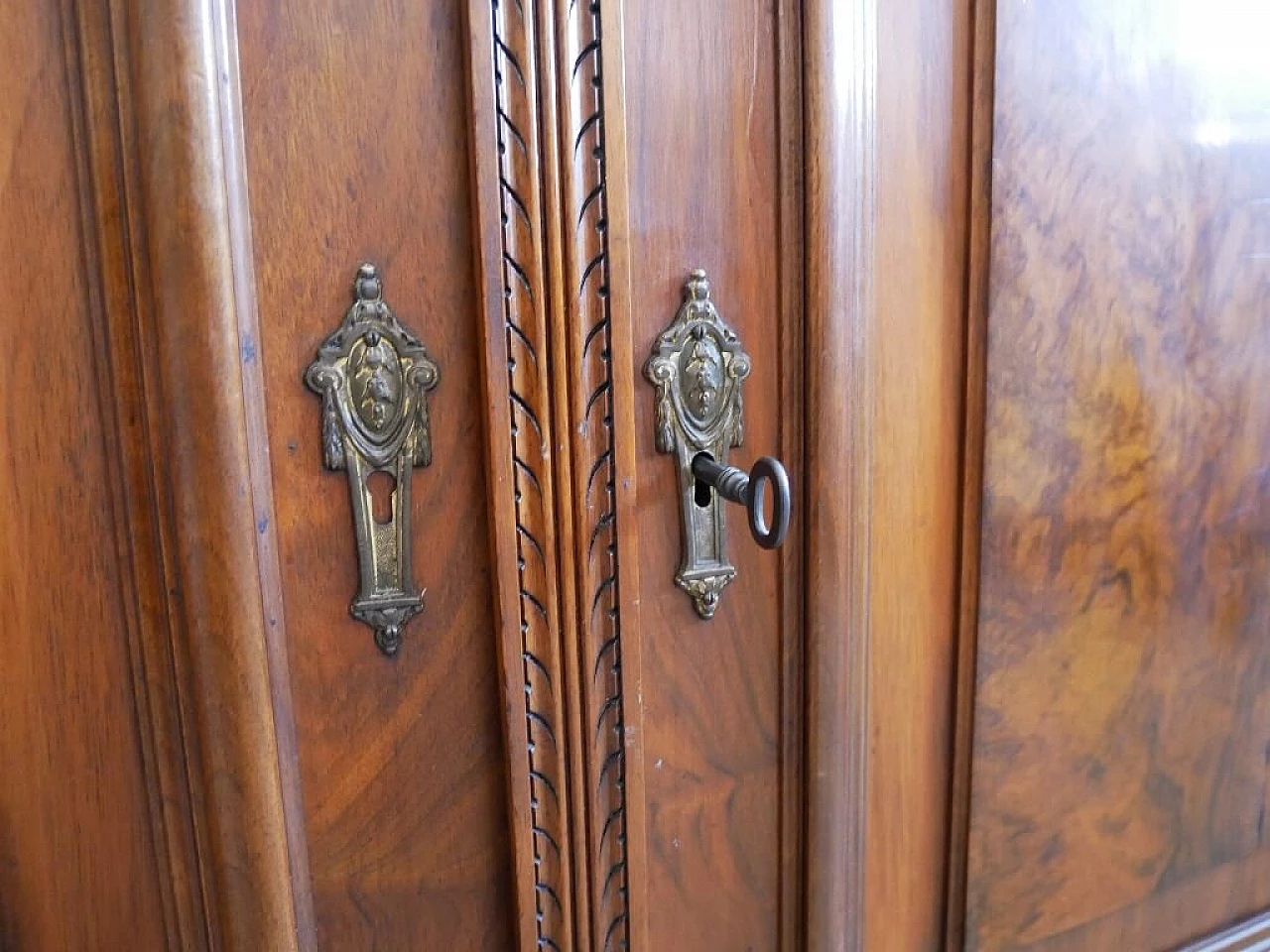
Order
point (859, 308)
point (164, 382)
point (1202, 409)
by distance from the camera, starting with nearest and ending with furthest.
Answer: point (164, 382)
point (859, 308)
point (1202, 409)

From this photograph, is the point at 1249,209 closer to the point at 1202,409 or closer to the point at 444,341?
the point at 1202,409

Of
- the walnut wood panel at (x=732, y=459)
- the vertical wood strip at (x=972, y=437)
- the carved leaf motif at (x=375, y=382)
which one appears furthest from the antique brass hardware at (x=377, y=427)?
the vertical wood strip at (x=972, y=437)

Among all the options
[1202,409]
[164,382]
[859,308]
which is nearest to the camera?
[164,382]

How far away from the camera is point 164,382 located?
13.9 inches

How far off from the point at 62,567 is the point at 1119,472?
575mm

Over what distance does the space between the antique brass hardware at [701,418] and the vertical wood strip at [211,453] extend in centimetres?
19

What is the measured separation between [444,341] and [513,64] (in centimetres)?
12

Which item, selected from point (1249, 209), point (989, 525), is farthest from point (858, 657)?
point (1249, 209)

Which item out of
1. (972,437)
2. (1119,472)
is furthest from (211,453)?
(1119,472)

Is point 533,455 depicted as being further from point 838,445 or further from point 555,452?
point 838,445

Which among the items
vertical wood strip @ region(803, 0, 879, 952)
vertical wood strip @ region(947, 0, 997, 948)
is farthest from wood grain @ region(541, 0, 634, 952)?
vertical wood strip @ region(947, 0, 997, 948)

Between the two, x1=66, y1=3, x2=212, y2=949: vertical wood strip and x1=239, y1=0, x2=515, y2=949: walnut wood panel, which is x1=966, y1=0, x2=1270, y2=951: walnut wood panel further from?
x1=66, y1=3, x2=212, y2=949: vertical wood strip

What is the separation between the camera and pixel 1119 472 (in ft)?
1.80

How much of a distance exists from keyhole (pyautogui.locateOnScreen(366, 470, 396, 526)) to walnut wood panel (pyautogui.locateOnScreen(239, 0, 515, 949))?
1 cm
